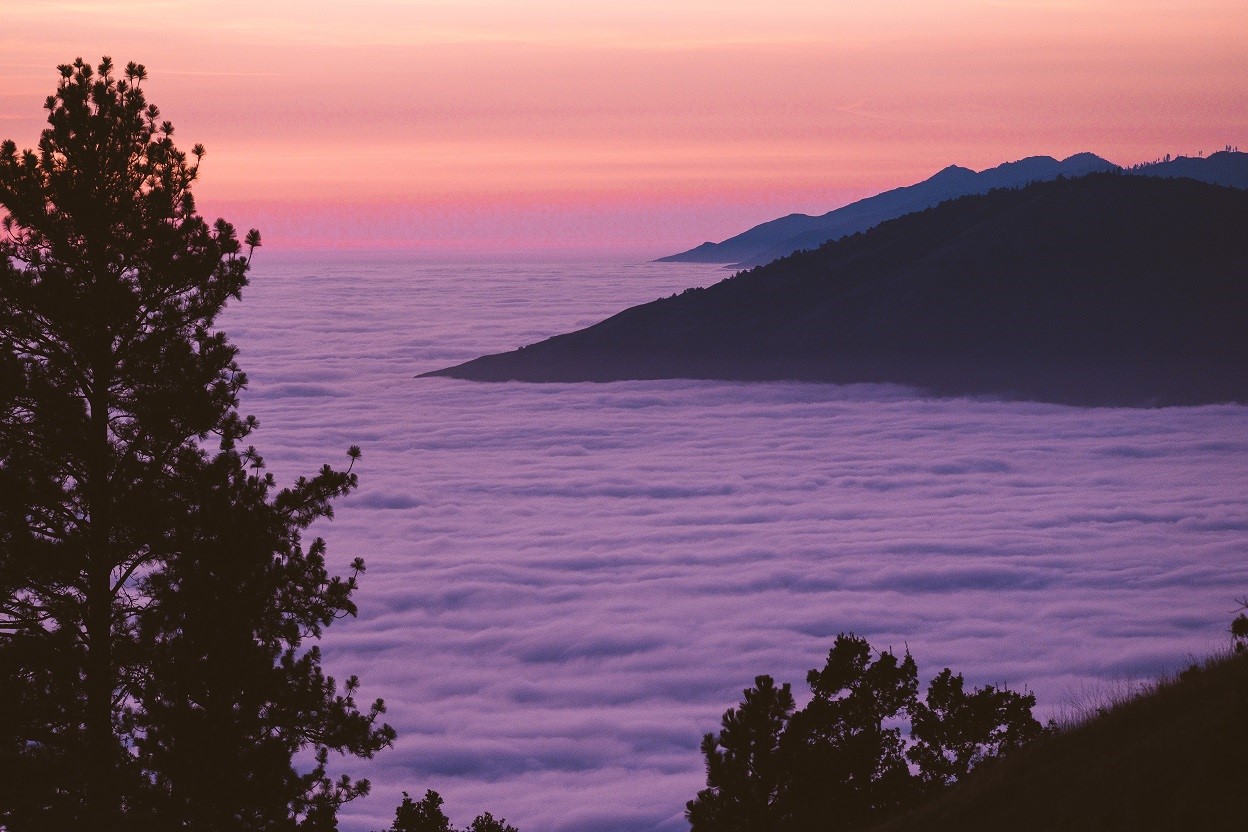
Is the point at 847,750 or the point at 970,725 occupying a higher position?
the point at 970,725

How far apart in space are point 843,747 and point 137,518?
1301 cm

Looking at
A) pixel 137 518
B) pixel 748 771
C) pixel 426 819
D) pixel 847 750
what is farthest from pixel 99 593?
pixel 847 750

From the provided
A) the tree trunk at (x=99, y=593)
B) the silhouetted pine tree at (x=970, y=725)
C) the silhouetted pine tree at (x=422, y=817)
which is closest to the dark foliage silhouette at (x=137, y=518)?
the tree trunk at (x=99, y=593)

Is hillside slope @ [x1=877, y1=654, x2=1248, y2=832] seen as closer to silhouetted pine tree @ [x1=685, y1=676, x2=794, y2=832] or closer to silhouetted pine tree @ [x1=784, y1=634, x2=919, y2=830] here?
silhouetted pine tree @ [x1=784, y1=634, x2=919, y2=830]

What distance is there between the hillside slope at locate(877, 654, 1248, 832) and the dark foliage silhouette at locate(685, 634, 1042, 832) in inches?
181

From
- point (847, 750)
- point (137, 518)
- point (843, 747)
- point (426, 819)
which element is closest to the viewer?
point (137, 518)

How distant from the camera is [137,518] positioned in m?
16.8

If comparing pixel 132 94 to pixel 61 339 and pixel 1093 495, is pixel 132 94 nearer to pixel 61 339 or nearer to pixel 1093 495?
pixel 61 339

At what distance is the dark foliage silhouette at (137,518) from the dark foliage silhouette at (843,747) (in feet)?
27.5

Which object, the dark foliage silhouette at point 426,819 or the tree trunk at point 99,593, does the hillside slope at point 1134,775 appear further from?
the tree trunk at point 99,593

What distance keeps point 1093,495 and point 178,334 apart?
578ft

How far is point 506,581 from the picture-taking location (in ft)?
429

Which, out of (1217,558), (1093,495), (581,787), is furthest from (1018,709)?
(1093,495)

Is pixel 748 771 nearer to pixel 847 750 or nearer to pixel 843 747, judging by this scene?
pixel 843 747
